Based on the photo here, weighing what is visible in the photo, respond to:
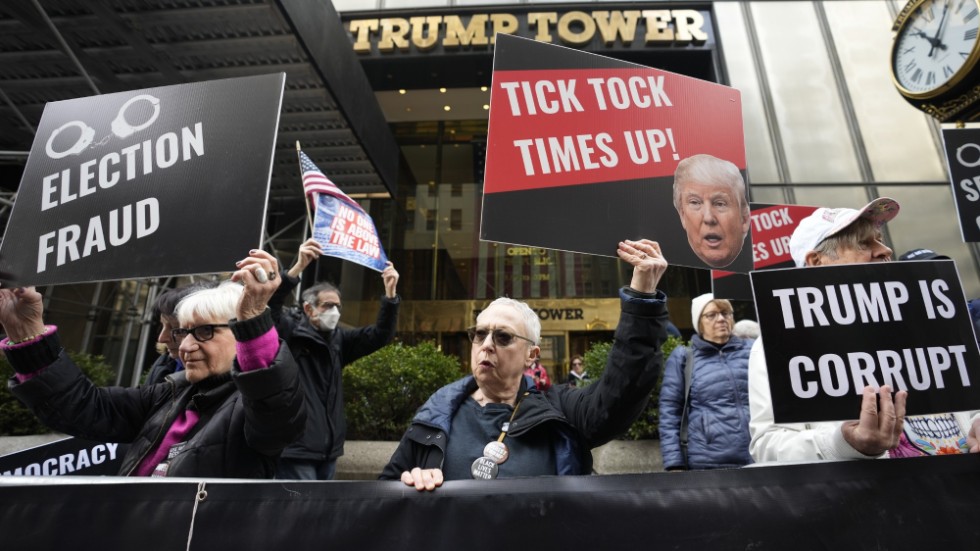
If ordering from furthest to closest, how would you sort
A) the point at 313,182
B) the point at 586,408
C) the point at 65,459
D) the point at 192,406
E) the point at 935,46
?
the point at 935,46 → the point at 313,182 → the point at 65,459 → the point at 192,406 → the point at 586,408

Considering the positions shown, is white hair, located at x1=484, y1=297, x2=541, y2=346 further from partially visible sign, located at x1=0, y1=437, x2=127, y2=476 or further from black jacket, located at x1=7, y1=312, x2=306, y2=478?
partially visible sign, located at x1=0, y1=437, x2=127, y2=476

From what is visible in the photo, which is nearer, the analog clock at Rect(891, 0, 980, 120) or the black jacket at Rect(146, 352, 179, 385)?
the black jacket at Rect(146, 352, 179, 385)

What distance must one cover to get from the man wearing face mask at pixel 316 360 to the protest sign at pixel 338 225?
0.32 meters

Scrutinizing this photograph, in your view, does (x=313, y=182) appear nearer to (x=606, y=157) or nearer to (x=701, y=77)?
(x=606, y=157)

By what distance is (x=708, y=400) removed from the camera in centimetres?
326

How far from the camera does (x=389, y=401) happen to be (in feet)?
17.2

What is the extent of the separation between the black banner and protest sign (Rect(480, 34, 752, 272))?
2.99 ft

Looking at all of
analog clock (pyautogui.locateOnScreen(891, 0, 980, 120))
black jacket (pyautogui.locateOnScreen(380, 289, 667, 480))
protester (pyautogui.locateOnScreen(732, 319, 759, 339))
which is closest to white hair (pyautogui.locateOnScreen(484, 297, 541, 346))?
black jacket (pyautogui.locateOnScreen(380, 289, 667, 480))

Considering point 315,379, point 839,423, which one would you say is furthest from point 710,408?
point 315,379

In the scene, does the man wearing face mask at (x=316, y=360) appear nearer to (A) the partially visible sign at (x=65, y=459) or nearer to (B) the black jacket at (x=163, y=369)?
(B) the black jacket at (x=163, y=369)

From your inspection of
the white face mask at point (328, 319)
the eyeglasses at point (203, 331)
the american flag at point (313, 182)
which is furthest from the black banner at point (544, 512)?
the american flag at point (313, 182)

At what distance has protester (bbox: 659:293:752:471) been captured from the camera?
10.2 ft

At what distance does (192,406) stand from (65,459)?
127 centimetres

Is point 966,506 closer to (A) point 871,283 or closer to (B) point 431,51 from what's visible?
(A) point 871,283
